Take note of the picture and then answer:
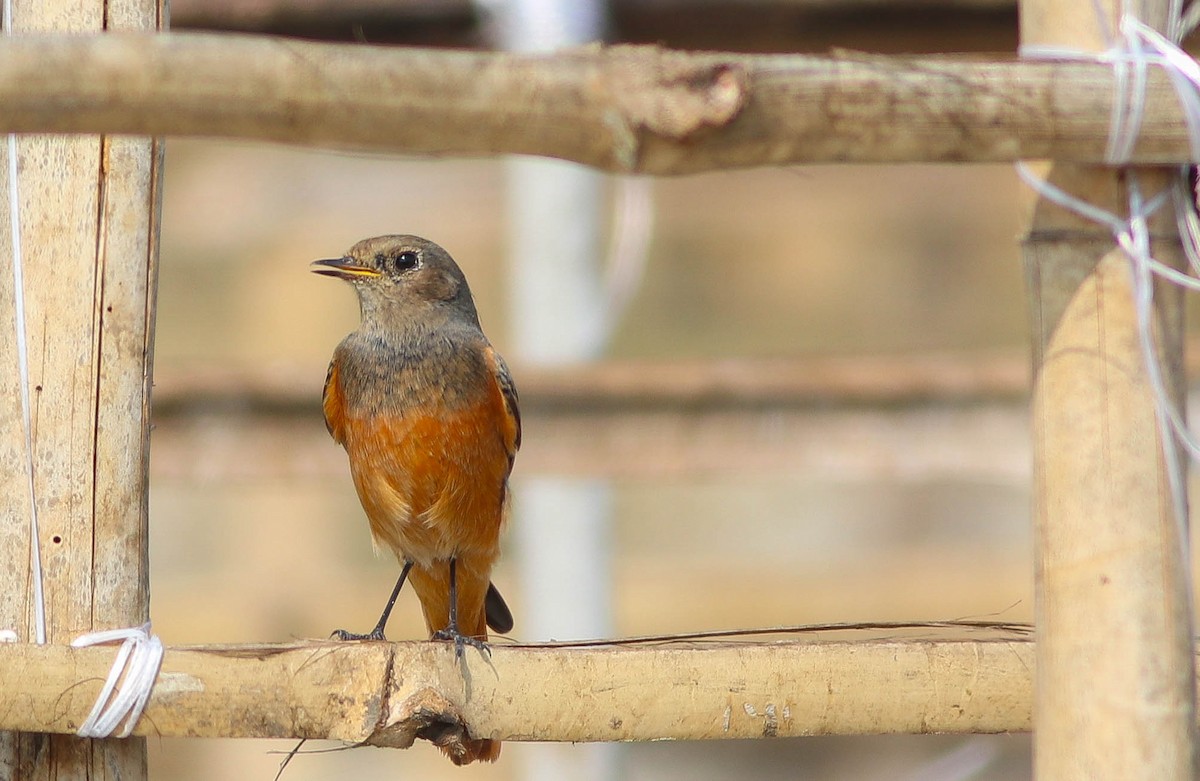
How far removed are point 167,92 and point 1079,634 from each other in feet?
4.59

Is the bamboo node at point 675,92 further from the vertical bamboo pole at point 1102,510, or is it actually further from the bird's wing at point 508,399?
the bird's wing at point 508,399

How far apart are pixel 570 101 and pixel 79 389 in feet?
3.73

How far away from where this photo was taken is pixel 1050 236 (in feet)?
6.91

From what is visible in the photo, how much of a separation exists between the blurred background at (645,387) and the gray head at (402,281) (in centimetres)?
83

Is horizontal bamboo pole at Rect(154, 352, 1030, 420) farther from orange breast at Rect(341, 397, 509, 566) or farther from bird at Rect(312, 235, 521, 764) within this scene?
orange breast at Rect(341, 397, 509, 566)

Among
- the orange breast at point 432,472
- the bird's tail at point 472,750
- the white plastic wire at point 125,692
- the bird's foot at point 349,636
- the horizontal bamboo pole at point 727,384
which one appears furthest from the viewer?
the horizontal bamboo pole at point 727,384

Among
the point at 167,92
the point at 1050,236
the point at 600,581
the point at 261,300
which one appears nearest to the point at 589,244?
the point at 600,581

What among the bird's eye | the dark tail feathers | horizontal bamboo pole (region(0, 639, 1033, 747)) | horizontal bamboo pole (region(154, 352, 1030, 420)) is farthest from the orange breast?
horizontal bamboo pole (region(0, 639, 1033, 747))

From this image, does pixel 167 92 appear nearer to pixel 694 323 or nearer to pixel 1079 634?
pixel 1079 634

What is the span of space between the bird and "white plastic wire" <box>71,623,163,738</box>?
3.75 feet

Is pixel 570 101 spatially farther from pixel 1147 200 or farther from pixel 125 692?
pixel 125 692

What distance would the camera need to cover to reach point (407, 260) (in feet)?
12.5

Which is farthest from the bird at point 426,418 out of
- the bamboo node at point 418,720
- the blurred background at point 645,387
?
the bamboo node at point 418,720

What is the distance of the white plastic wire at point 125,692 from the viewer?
2299 mm
